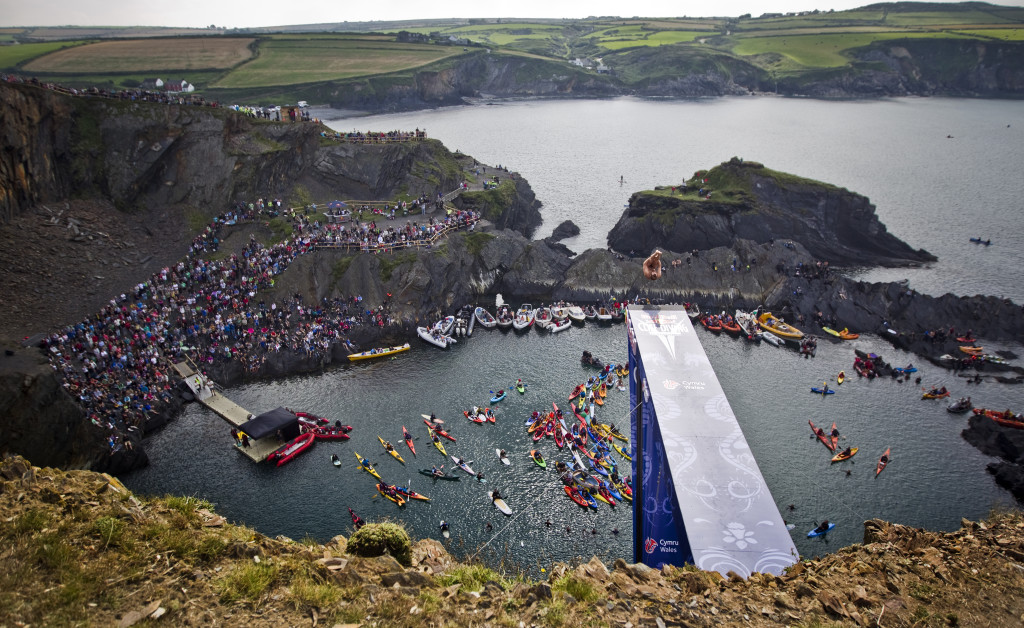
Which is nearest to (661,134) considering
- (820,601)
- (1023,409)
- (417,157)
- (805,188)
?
(805,188)

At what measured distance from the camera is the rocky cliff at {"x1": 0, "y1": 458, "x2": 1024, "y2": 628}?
17641 mm

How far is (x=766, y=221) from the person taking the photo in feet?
303

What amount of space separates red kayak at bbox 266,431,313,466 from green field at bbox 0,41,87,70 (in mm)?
169269

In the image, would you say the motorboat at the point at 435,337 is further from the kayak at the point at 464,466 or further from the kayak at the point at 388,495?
the kayak at the point at 388,495

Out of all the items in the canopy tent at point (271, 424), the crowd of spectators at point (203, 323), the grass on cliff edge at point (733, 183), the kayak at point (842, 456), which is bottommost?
the kayak at point (842, 456)

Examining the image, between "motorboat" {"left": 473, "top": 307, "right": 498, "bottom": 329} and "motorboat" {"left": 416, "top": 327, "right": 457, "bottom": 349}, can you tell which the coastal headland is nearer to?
"motorboat" {"left": 416, "top": 327, "right": 457, "bottom": 349}

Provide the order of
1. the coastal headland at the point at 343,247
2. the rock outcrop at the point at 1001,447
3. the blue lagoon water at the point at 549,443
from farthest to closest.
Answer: the coastal headland at the point at 343,247 < the rock outcrop at the point at 1001,447 < the blue lagoon water at the point at 549,443

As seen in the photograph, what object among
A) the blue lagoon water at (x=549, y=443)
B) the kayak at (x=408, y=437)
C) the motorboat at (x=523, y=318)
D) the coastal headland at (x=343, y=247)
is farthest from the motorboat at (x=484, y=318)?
the kayak at (x=408, y=437)

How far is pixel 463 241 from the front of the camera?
258ft

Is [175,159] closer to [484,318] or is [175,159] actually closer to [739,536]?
[484,318]

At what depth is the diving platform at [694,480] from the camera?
31781 mm

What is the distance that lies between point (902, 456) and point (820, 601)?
121 feet

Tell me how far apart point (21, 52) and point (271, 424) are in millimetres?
189875

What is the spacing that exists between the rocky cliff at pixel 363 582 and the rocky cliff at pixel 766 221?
232 ft
